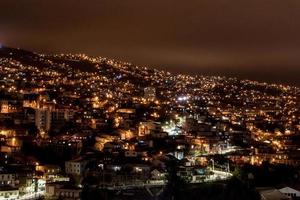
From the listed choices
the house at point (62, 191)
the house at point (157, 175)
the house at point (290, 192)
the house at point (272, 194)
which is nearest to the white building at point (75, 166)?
the house at point (157, 175)

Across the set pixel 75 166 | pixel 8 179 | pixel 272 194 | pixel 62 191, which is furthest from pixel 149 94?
pixel 272 194

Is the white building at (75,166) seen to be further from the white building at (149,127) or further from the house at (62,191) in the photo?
the white building at (149,127)

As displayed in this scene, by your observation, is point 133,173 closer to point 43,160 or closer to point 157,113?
point 43,160

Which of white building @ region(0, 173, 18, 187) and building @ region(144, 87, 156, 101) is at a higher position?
building @ region(144, 87, 156, 101)

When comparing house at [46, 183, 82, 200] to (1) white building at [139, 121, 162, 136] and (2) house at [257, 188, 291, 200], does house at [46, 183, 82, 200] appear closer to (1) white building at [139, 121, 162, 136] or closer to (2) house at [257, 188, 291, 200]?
(2) house at [257, 188, 291, 200]

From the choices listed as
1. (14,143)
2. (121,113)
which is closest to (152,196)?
(14,143)

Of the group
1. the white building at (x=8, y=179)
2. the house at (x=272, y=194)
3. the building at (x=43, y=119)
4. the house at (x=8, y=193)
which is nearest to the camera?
the house at (x=272, y=194)

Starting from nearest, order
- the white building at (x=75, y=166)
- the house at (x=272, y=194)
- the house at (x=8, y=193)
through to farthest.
→ the house at (x=272, y=194)
the house at (x=8, y=193)
the white building at (x=75, y=166)

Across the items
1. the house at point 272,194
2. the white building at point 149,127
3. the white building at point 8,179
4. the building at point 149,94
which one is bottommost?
the house at point 272,194

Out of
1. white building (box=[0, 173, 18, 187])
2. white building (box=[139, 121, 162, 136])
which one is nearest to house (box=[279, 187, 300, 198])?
white building (box=[0, 173, 18, 187])

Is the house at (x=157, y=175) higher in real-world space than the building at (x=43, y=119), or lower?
lower

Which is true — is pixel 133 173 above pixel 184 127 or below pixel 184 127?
below
